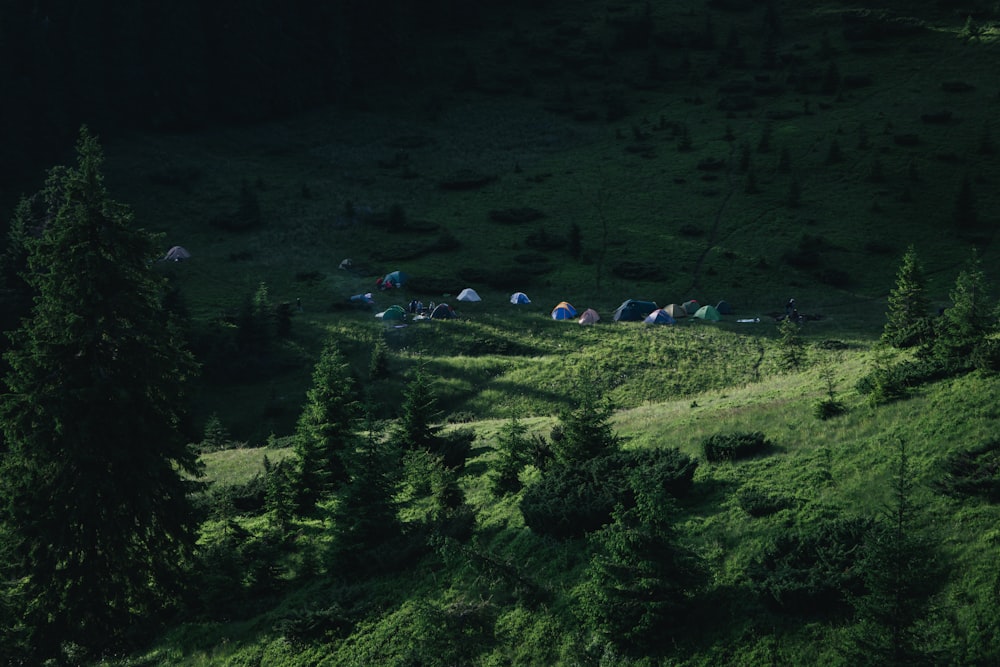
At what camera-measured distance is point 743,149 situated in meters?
93.6

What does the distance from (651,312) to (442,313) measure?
17.2 metres

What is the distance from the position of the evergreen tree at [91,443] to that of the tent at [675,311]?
4325 cm

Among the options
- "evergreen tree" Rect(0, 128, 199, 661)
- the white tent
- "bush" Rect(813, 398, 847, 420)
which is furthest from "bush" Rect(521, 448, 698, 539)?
the white tent

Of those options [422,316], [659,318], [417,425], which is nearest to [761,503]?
[417,425]

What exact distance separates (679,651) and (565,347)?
41.2 m

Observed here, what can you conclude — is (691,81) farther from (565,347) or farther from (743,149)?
(565,347)

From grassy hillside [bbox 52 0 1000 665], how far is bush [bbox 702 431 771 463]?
43 cm

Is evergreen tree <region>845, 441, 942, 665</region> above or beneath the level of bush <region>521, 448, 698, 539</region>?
above

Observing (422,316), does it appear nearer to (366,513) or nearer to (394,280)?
(394,280)

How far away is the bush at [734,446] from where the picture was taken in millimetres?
22531

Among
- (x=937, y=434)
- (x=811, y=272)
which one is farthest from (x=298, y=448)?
(x=811, y=272)

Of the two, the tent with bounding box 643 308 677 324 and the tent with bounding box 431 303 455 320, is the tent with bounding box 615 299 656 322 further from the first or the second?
the tent with bounding box 431 303 455 320

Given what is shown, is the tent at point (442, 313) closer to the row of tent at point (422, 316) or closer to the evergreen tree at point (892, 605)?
the row of tent at point (422, 316)

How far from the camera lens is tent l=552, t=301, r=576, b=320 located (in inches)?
2468
